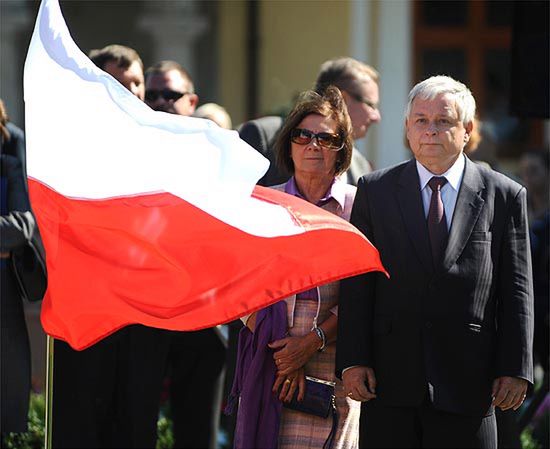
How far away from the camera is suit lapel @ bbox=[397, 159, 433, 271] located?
5055 millimetres

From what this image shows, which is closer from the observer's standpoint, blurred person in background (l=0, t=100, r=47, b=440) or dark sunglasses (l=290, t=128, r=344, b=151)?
dark sunglasses (l=290, t=128, r=344, b=151)

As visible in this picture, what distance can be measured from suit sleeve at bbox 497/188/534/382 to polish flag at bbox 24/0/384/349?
0.84 meters

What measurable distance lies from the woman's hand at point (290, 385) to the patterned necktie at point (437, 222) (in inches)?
28.1

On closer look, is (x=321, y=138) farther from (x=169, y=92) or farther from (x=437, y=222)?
(x=169, y=92)

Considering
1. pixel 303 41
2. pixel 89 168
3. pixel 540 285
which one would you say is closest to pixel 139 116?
pixel 89 168

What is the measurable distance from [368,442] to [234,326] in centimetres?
140

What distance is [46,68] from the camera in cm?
458

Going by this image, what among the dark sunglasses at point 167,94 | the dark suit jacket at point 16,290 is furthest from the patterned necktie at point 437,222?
the dark sunglasses at point 167,94

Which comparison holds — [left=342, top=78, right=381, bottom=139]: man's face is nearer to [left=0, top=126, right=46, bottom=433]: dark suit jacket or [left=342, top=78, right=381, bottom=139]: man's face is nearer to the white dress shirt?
the white dress shirt

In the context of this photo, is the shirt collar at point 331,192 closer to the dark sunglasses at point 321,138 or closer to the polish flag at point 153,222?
the dark sunglasses at point 321,138

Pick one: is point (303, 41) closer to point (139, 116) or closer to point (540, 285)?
point (540, 285)

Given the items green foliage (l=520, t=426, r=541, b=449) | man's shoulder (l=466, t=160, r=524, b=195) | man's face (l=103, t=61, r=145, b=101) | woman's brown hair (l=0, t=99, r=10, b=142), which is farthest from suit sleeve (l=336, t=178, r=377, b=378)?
green foliage (l=520, t=426, r=541, b=449)

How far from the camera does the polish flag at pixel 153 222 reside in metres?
4.31

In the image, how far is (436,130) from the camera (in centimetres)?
505
